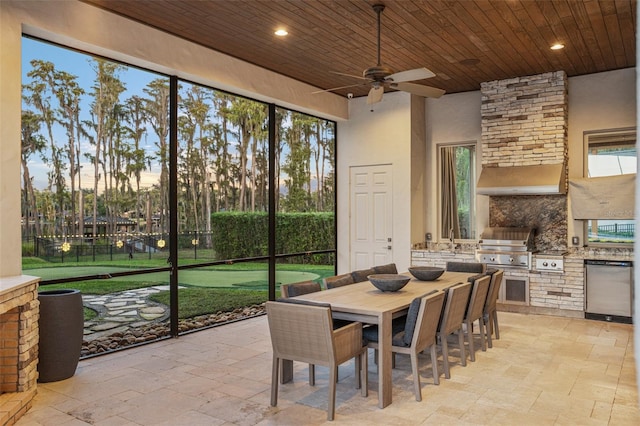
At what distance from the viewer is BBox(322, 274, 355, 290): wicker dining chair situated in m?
4.57

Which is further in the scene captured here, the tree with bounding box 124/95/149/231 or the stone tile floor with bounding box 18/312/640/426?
the tree with bounding box 124/95/149/231

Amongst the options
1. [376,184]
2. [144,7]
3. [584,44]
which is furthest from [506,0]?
[376,184]

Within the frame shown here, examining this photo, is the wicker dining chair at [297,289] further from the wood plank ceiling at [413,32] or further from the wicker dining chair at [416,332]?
the wood plank ceiling at [413,32]

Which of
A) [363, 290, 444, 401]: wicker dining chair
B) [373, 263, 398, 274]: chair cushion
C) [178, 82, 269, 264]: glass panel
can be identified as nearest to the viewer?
[363, 290, 444, 401]: wicker dining chair

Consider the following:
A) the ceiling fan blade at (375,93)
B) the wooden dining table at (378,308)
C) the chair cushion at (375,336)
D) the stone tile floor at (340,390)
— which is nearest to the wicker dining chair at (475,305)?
the stone tile floor at (340,390)

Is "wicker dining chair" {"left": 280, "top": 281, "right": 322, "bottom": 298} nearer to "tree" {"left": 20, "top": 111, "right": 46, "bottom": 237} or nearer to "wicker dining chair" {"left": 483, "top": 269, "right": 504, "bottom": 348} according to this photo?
"wicker dining chair" {"left": 483, "top": 269, "right": 504, "bottom": 348}

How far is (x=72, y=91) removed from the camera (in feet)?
14.9

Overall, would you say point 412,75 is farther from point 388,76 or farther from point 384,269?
point 384,269

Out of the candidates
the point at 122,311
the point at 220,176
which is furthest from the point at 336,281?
the point at 220,176

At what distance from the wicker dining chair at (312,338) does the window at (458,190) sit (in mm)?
4607

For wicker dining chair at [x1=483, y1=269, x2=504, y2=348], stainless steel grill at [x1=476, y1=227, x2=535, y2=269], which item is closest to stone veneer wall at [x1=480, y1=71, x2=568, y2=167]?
stainless steel grill at [x1=476, y1=227, x2=535, y2=269]

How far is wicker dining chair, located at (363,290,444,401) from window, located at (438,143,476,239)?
4.12 metres

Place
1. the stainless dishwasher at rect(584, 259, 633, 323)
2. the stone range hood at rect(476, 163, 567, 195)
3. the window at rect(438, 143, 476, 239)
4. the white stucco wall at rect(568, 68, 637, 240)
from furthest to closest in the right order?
the window at rect(438, 143, 476, 239)
the white stucco wall at rect(568, 68, 637, 240)
the stone range hood at rect(476, 163, 567, 195)
the stainless dishwasher at rect(584, 259, 633, 323)

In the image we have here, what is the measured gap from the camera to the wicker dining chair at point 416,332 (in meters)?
3.60
